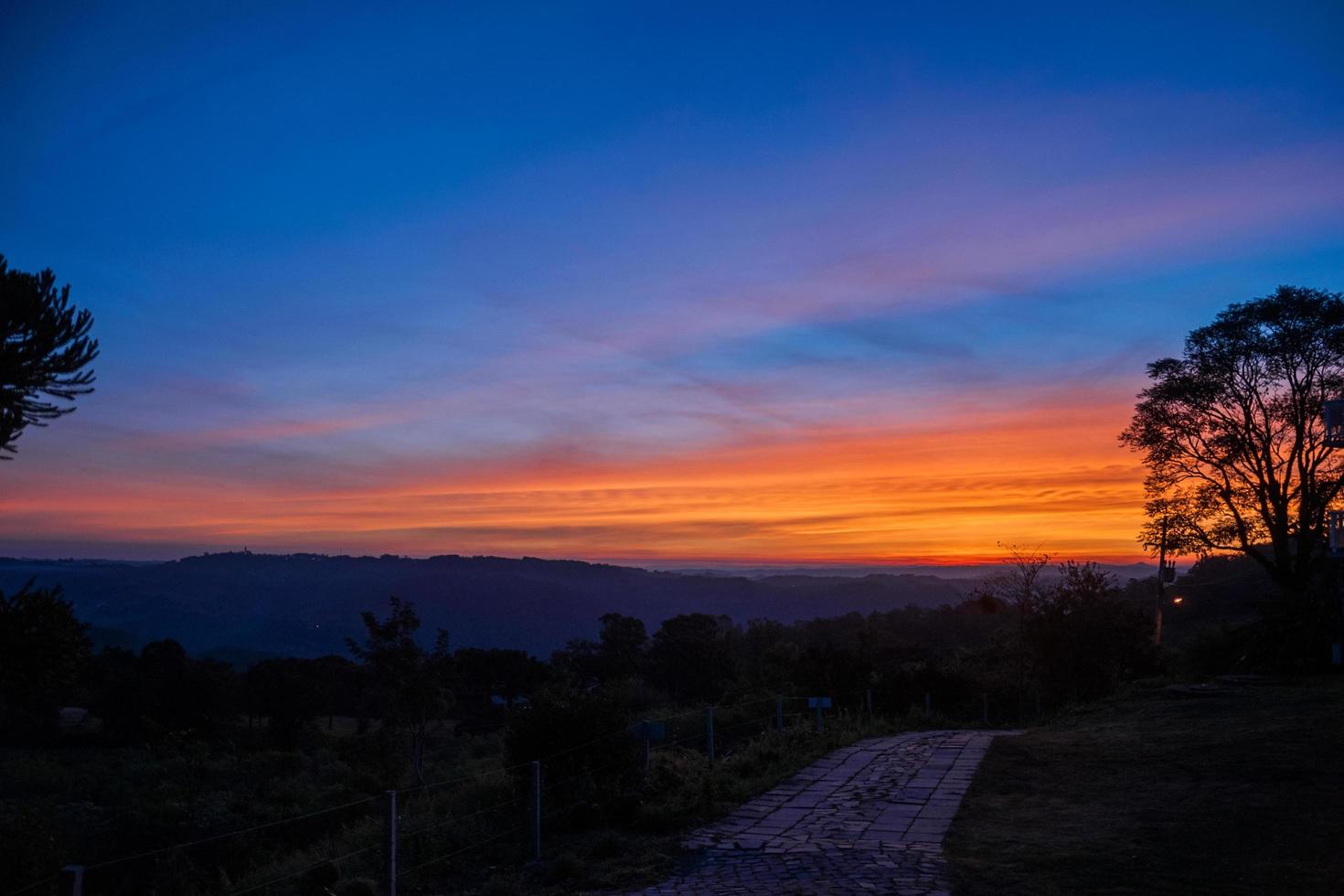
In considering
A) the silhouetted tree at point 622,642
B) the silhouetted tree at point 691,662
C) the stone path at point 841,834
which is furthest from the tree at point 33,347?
the silhouetted tree at point 622,642

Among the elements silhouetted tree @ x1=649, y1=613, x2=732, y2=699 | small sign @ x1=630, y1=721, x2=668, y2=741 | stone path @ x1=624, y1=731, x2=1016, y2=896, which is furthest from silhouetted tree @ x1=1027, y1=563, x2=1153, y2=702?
small sign @ x1=630, y1=721, x2=668, y2=741

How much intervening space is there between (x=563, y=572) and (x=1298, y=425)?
75.5 metres

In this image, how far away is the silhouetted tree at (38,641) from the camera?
701 cm

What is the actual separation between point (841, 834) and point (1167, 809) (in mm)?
2943

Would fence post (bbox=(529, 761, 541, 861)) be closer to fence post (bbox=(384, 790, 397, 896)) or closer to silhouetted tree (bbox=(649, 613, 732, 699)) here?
fence post (bbox=(384, 790, 397, 896))

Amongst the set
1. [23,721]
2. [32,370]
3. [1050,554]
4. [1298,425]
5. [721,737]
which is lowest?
[23,721]

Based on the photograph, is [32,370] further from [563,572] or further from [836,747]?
[563,572]

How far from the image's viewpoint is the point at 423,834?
28.5ft

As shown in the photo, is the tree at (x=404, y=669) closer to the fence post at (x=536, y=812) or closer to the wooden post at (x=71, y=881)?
the fence post at (x=536, y=812)

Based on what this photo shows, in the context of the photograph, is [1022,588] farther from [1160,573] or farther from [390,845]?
[390,845]

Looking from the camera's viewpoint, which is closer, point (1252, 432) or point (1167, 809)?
point (1167, 809)

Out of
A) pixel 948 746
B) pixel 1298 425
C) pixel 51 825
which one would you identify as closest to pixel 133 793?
pixel 51 825

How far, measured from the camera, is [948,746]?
46.9ft

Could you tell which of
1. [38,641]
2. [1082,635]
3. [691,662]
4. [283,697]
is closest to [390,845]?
[38,641]
